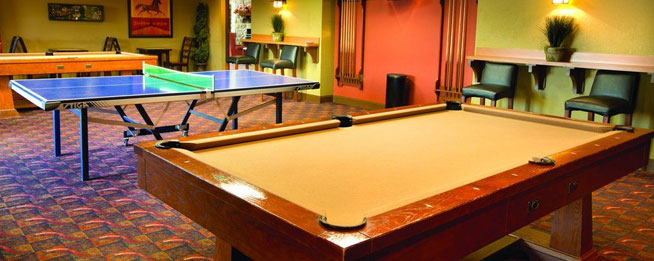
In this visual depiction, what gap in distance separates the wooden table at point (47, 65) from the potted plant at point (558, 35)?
17.5 ft

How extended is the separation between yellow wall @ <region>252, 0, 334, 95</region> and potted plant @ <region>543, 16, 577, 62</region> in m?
4.07

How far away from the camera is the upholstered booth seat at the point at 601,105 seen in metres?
4.84

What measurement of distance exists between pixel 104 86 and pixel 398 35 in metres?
4.43

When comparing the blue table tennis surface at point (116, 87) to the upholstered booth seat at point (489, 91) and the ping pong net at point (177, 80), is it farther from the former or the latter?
the upholstered booth seat at point (489, 91)

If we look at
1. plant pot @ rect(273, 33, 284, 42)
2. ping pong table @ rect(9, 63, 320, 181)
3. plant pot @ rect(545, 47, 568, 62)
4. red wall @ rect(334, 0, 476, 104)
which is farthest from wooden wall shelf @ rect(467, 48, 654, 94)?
plant pot @ rect(273, 33, 284, 42)

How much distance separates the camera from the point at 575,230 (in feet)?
9.37

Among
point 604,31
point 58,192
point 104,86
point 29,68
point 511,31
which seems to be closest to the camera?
point 58,192

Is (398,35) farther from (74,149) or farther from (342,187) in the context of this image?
(342,187)

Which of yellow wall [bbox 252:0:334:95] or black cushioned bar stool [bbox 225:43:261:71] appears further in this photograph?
black cushioned bar stool [bbox 225:43:261:71]

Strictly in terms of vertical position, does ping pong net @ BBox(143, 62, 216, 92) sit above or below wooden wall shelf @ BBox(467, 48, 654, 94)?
below

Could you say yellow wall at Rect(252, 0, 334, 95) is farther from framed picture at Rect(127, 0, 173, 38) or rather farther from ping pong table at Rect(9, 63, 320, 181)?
framed picture at Rect(127, 0, 173, 38)

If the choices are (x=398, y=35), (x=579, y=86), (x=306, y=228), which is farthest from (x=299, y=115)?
(x=306, y=228)

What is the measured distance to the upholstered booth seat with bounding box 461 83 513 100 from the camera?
5777 mm

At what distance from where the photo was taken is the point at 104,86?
16.2 ft
